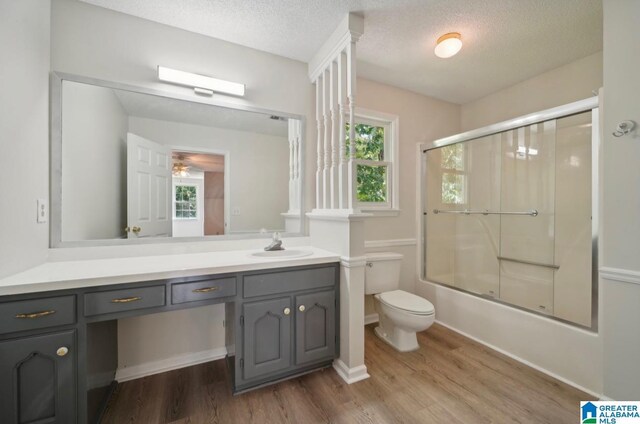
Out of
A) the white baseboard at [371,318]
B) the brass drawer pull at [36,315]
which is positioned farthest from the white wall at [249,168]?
the white baseboard at [371,318]

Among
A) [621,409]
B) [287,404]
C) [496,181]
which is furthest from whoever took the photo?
[496,181]

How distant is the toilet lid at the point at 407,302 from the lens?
2.00 meters

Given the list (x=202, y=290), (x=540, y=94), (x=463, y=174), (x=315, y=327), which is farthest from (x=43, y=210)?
(x=540, y=94)

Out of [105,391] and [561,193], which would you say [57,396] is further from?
[561,193]

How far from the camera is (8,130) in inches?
46.1

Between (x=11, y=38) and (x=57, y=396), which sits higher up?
(x=11, y=38)

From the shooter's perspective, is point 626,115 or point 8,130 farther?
point 626,115

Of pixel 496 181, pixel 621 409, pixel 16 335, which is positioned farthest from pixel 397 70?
pixel 16 335

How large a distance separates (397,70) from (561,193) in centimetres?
189

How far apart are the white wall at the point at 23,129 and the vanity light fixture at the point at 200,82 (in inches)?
23.1

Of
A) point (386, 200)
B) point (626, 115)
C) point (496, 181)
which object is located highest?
point (626, 115)

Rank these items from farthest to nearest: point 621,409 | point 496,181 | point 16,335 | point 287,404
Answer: point 496,181, point 287,404, point 621,409, point 16,335

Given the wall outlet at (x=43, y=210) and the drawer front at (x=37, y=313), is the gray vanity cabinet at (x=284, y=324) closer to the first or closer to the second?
the drawer front at (x=37, y=313)

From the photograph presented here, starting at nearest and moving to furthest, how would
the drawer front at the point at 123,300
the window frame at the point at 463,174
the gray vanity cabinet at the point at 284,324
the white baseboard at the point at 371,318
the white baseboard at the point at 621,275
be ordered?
the drawer front at the point at 123,300 → the white baseboard at the point at 621,275 → the gray vanity cabinet at the point at 284,324 → the white baseboard at the point at 371,318 → the window frame at the point at 463,174
